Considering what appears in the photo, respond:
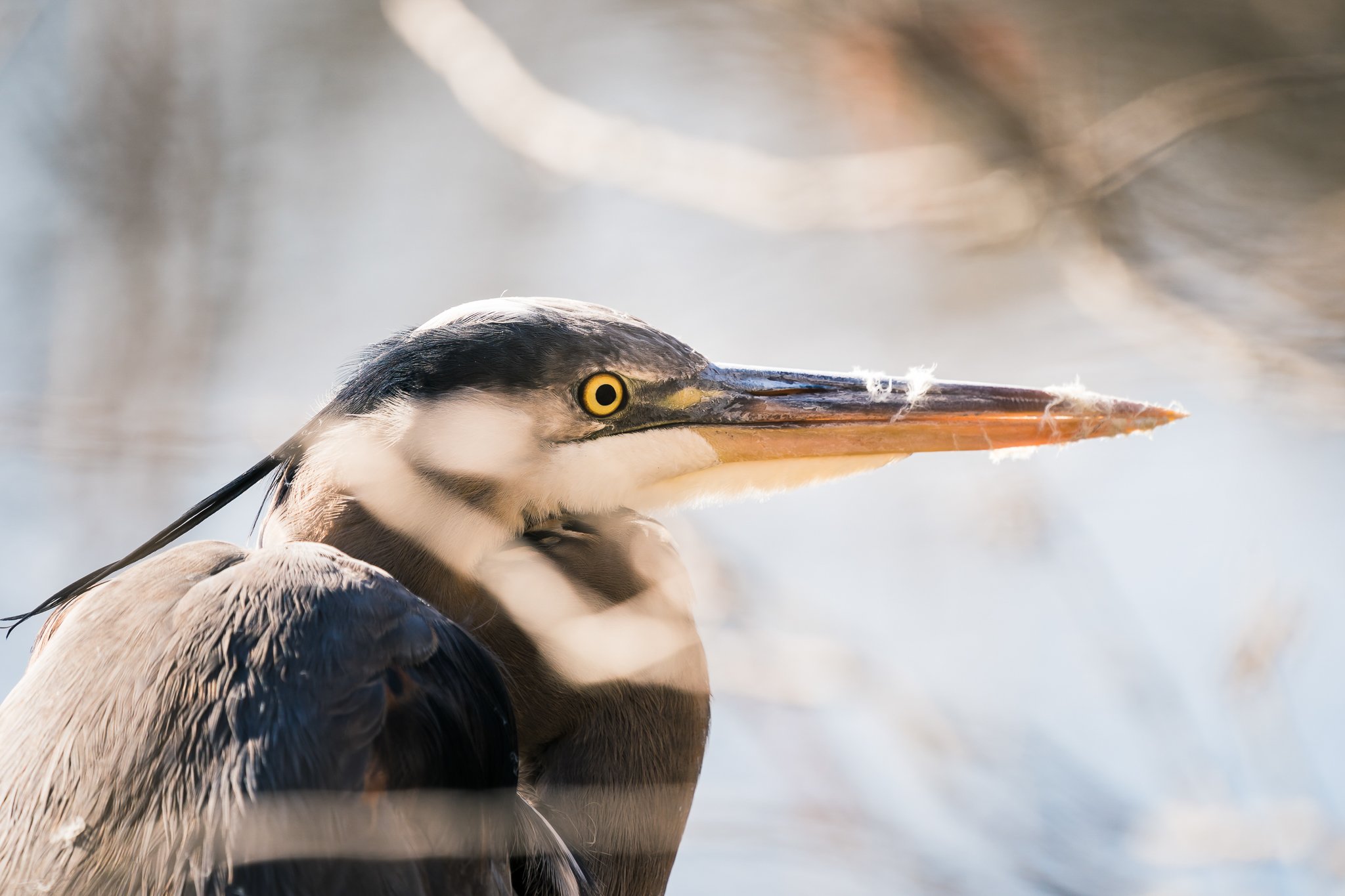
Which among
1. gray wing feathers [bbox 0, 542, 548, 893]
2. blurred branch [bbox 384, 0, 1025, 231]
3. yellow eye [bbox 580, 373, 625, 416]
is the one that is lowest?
gray wing feathers [bbox 0, 542, 548, 893]

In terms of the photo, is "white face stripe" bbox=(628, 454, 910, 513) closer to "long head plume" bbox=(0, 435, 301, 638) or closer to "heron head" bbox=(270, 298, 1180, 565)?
"heron head" bbox=(270, 298, 1180, 565)

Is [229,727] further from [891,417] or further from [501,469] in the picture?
[891,417]

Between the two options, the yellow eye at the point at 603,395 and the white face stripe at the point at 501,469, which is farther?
the yellow eye at the point at 603,395

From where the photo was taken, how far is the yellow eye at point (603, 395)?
189 cm

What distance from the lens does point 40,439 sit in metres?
2.96

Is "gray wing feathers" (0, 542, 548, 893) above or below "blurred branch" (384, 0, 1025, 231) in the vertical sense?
below

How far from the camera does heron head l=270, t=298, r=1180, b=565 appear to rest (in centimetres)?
179

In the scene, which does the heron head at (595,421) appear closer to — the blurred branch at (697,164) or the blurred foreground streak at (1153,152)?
the blurred foreground streak at (1153,152)

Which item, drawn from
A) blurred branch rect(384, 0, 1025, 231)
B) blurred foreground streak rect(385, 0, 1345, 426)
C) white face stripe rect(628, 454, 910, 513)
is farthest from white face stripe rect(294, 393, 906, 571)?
blurred branch rect(384, 0, 1025, 231)

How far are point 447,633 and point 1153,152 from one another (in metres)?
1.40

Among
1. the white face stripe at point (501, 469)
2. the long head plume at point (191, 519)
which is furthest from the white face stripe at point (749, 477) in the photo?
the long head plume at point (191, 519)

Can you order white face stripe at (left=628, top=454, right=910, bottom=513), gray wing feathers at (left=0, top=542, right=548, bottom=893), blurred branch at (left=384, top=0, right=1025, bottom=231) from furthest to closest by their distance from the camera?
blurred branch at (left=384, top=0, right=1025, bottom=231) < white face stripe at (left=628, top=454, right=910, bottom=513) < gray wing feathers at (left=0, top=542, right=548, bottom=893)

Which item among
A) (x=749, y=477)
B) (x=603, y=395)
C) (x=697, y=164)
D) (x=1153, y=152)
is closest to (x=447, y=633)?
(x=603, y=395)

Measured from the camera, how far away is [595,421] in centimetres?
190
